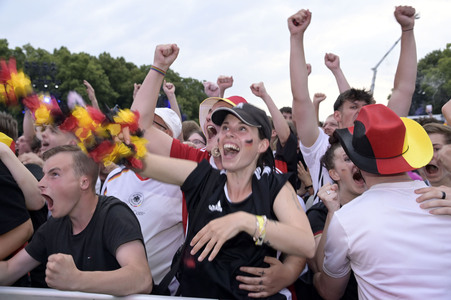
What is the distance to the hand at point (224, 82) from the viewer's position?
179 inches

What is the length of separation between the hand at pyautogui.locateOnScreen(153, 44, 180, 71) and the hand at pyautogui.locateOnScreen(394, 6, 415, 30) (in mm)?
2083

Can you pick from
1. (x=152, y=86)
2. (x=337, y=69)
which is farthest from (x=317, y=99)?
(x=152, y=86)

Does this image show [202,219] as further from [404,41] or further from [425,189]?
[404,41]

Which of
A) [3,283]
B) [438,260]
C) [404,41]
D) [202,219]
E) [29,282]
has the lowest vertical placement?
[29,282]

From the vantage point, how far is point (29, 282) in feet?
9.21

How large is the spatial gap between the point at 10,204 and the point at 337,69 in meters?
3.60

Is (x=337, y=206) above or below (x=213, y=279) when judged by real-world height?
above

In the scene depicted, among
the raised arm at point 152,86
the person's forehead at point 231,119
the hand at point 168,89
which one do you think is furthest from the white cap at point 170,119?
the hand at point 168,89

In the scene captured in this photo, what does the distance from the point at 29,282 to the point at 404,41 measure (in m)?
3.72

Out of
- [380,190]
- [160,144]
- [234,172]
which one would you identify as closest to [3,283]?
[160,144]

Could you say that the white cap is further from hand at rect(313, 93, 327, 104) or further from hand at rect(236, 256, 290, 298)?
hand at rect(313, 93, 327, 104)

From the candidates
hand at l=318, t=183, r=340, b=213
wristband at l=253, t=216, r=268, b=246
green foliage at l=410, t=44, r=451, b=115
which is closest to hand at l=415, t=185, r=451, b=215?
hand at l=318, t=183, r=340, b=213

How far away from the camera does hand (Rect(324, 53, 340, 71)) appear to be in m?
4.49

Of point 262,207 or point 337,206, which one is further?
point 337,206
